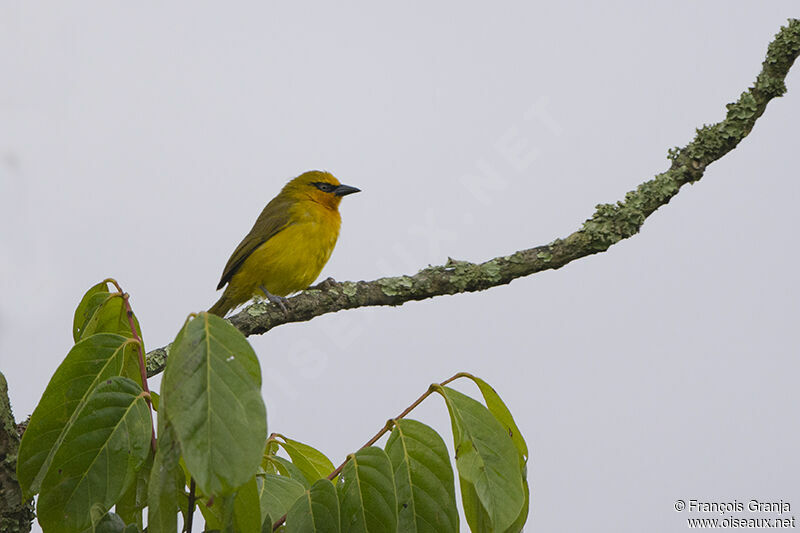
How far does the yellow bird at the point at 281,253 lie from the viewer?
5875 millimetres

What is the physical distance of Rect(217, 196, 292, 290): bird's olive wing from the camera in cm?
605

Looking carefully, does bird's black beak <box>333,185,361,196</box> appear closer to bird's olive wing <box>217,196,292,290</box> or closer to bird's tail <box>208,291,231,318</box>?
bird's olive wing <box>217,196,292,290</box>

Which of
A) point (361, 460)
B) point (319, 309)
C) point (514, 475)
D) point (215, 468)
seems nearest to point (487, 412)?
point (514, 475)

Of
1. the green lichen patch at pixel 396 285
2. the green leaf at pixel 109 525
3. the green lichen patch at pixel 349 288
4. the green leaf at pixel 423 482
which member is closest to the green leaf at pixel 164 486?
the green leaf at pixel 109 525

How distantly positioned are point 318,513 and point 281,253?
4283 millimetres

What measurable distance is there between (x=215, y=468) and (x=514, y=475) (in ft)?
2.38

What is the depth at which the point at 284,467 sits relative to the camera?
6.95 feet

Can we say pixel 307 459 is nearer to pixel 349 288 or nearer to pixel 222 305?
pixel 349 288

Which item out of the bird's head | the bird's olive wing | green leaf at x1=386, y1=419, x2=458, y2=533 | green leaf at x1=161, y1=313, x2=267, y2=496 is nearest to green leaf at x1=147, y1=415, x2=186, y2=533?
green leaf at x1=161, y1=313, x2=267, y2=496

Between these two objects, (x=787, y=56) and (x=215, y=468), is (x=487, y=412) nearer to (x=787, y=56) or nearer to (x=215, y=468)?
(x=215, y=468)

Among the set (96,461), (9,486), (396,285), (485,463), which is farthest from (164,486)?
(396,285)

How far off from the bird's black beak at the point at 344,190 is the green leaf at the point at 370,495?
206 inches

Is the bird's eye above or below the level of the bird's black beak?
above

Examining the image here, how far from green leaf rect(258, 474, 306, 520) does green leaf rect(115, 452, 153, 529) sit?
27 cm
